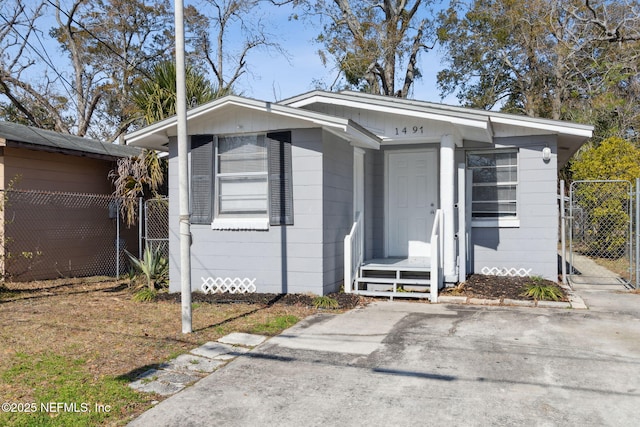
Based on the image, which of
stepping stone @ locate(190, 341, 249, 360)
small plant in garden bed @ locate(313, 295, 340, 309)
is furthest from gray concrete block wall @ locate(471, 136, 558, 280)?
stepping stone @ locate(190, 341, 249, 360)

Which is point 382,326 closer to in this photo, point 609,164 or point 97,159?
point 97,159

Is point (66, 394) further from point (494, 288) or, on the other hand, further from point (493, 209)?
point (493, 209)

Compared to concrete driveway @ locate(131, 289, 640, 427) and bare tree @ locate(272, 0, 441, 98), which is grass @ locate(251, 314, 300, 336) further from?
bare tree @ locate(272, 0, 441, 98)

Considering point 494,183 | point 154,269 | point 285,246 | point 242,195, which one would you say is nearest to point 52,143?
point 154,269

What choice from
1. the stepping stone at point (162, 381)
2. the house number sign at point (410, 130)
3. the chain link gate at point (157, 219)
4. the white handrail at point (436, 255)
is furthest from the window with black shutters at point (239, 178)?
the stepping stone at point (162, 381)

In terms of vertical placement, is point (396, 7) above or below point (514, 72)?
above

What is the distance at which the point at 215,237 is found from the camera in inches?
323

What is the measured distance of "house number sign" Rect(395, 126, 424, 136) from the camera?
8688mm

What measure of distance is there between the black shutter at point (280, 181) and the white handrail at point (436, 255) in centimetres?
221

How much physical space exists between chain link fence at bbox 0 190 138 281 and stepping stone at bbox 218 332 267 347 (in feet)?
16.1

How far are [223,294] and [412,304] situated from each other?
116 inches

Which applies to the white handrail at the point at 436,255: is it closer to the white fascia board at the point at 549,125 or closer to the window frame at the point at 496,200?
the window frame at the point at 496,200

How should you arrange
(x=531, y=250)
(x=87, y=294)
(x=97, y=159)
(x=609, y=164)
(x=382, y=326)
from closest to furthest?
(x=382, y=326)
(x=87, y=294)
(x=531, y=250)
(x=97, y=159)
(x=609, y=164)

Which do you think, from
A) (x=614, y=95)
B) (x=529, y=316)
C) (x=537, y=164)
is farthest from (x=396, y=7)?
(x=529, y=316)
